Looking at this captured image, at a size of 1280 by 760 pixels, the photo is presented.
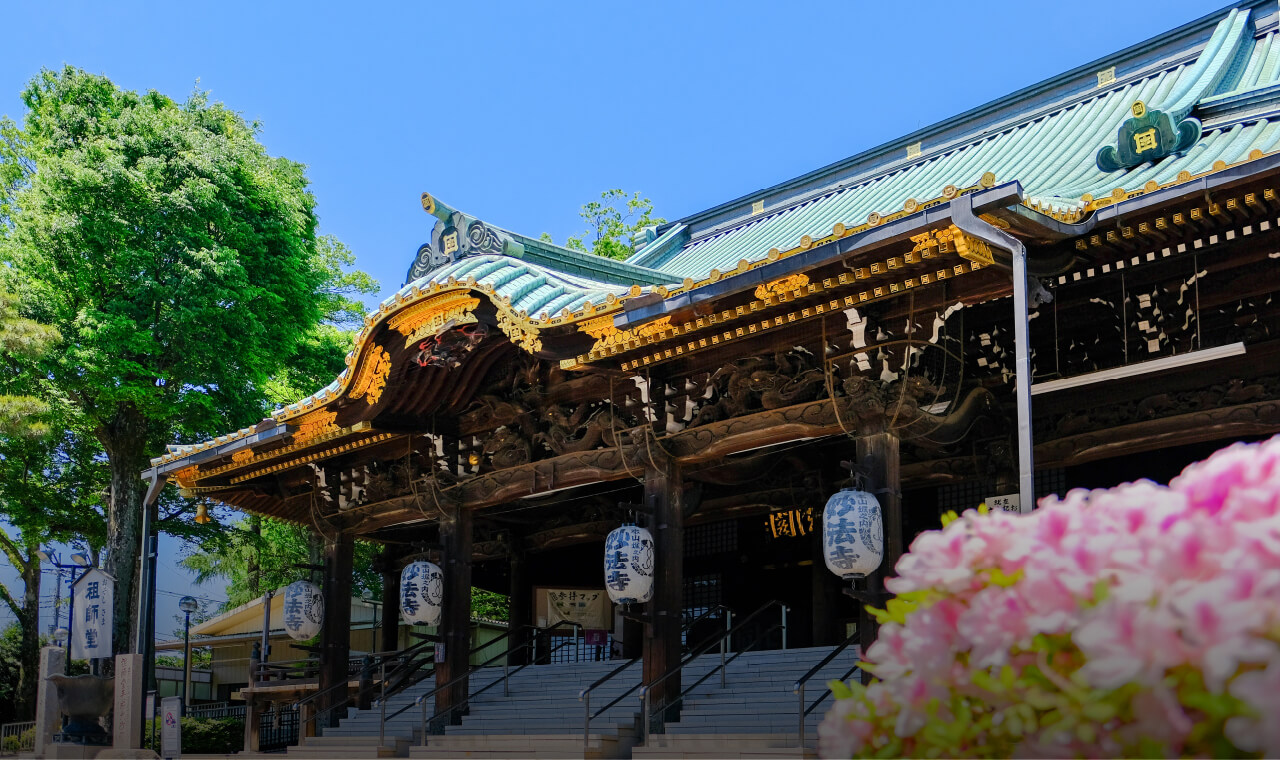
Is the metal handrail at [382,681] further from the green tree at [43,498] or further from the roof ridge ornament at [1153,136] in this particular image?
the roof ridge ornament at [1153,136]

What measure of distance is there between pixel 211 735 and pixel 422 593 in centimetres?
1073

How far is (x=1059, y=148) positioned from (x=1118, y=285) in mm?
5391

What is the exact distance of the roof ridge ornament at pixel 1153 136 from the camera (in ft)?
36.4

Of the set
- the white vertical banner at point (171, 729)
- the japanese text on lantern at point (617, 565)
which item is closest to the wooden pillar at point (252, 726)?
the white vertical banner at point (171, 729)

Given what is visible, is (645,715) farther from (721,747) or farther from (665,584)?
(665,584)

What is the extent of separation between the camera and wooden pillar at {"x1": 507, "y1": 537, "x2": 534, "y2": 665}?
18.4m

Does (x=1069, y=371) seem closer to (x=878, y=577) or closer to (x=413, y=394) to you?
(x=878, y=577)

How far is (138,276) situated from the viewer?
22.2 meters

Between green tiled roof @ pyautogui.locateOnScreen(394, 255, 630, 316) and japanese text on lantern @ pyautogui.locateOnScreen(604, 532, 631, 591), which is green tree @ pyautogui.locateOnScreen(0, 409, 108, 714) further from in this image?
japanese text on lantern @ pyautogui.locateOnScreen(604, 532, 631, 591)

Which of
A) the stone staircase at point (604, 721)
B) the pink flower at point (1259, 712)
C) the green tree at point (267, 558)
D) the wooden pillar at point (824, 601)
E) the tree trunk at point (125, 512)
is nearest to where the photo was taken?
the pink flower at point (1259, 712)

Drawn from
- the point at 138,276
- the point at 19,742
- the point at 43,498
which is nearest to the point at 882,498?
the point at 138,276

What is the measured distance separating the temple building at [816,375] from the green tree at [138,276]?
5261 mm

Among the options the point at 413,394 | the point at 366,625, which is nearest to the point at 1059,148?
the point at 413,394

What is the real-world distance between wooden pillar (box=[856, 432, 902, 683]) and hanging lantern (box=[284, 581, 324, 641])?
8601 millimetres
